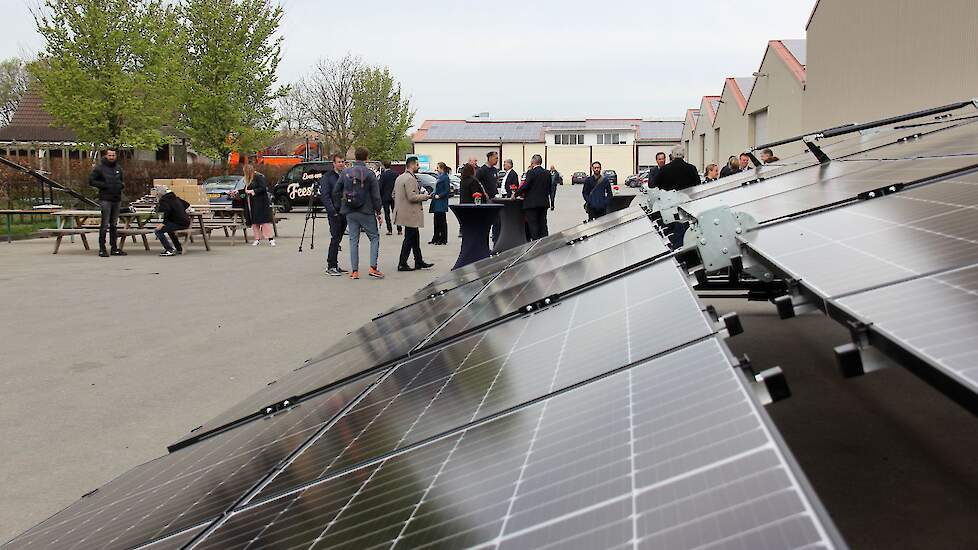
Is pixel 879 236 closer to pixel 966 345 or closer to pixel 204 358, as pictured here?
pixel 966 345

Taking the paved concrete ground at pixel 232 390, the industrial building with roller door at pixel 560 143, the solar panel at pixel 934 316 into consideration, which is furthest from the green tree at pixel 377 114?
the solar panel at pixel 934 316

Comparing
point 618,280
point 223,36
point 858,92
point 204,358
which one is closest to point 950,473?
point 618,280

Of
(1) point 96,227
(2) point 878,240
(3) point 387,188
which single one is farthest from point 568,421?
(3) point 387,188

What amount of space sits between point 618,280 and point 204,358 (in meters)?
6.02

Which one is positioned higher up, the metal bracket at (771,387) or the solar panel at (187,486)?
the metal bracket at (771,387)

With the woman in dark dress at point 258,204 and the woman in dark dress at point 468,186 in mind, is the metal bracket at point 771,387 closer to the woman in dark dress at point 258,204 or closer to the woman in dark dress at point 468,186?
the woman in dark dress at point 468,186

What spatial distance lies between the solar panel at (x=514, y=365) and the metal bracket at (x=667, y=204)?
456 cm

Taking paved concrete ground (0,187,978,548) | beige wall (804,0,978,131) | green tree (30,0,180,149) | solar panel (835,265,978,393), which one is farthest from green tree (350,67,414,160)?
solar panel (835,265,978,393)

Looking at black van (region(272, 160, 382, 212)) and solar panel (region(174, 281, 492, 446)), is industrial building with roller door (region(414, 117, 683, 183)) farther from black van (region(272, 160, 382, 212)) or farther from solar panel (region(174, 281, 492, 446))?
solar panel (region(174, 281, 492, 446))

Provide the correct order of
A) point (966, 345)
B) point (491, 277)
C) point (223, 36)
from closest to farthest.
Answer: point (966, 345), point (491, 277), point (223, 36)

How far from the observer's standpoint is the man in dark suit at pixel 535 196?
17.0 metres

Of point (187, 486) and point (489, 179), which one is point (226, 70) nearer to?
point (489, 179)

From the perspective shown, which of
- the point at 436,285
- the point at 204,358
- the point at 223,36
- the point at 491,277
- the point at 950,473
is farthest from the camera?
the point at 223,36

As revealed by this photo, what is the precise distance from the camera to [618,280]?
3969 mm
